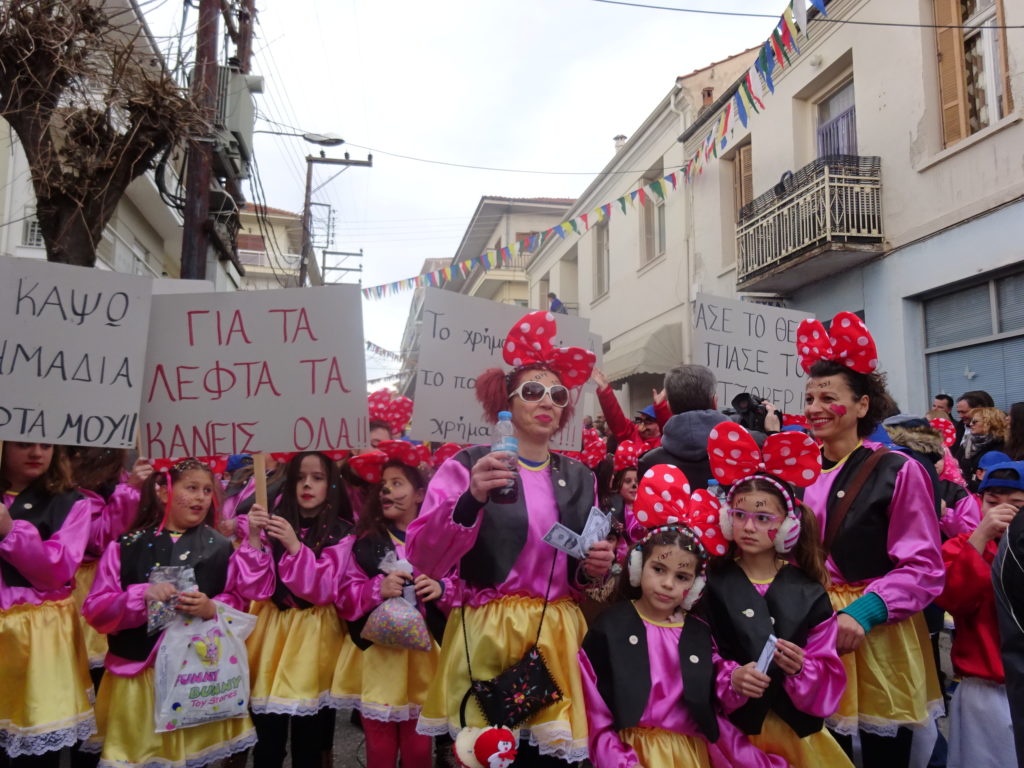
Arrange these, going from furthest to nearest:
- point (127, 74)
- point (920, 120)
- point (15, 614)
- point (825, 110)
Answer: point (825, 110) → point (920, 120) → point (127, 74) → point (15, 614)

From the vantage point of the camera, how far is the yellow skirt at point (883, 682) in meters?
2.89

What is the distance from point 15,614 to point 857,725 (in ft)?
11.3

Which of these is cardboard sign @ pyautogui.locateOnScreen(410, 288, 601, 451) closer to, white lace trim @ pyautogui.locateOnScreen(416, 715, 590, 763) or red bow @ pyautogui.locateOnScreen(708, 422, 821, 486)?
red bow @ pyautogui.locateOnScreen(708, 422, 821, 486)

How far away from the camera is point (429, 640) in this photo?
139 inches

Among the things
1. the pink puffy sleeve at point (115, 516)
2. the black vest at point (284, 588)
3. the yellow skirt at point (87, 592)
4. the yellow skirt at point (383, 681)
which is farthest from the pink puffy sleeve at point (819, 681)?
the yellow skirt at point (87, 592)

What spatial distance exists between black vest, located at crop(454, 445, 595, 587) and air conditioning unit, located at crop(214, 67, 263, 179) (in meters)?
8.92

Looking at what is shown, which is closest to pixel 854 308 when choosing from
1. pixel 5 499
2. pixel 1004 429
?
pixel 1004 429

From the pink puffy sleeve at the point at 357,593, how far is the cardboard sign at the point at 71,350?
1.15 m

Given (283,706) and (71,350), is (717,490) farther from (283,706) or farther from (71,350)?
(71,350)

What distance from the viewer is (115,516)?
417 cm

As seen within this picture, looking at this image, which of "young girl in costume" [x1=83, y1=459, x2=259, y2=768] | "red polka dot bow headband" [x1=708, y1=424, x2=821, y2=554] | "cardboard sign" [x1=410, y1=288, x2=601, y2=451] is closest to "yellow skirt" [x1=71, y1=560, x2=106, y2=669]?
"young girl in costume" [x1=83, y1=459, x2=259, y2=768]

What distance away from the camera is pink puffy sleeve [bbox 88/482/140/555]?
415 cm

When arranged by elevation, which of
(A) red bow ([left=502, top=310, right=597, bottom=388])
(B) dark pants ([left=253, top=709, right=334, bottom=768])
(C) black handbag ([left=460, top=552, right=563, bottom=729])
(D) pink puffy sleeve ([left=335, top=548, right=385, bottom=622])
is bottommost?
(B) dark pants ([left=253, top=709, right=334, bottom=768])

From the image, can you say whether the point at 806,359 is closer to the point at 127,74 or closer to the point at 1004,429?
the point at 1004,429
